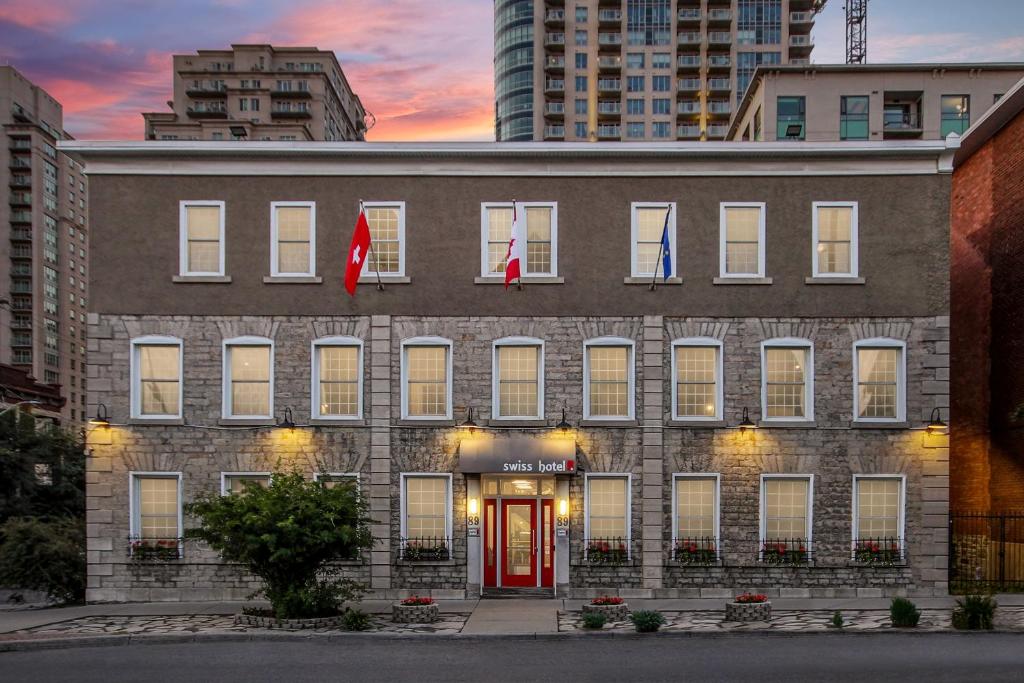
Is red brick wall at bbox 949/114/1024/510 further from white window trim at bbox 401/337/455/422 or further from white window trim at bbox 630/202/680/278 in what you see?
white window trim at bbox 401/337/455/422

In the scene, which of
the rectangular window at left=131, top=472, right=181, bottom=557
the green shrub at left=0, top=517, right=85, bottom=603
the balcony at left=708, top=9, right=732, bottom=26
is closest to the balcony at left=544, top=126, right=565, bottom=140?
the balcony at left=708, top=9, right=732, bottom=26

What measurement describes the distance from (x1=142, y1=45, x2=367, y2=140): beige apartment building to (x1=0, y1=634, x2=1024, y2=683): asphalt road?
324ft

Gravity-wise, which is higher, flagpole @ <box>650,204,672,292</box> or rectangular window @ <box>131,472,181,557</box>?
flagpole @ <box>650,204,672,292</box>

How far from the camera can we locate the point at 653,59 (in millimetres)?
94062

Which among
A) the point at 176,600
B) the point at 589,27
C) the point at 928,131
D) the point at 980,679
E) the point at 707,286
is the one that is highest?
the point at 589,27

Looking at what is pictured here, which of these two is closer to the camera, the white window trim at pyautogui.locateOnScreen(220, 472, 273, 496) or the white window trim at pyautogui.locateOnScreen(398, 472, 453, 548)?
the white window trim at pyautogui.locateOnScreen(220, 472, 273, 496)

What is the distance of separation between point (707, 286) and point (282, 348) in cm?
1083

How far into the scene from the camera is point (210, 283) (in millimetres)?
22766

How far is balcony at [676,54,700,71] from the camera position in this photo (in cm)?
9344

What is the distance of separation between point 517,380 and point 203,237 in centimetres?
877

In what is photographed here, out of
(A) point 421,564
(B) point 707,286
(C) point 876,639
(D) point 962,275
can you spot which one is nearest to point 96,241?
(A) point 421,564

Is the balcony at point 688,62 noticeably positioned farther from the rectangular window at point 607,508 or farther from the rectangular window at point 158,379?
the rectangular window at point 158,379

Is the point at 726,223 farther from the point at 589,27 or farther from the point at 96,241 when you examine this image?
the point at 589,27

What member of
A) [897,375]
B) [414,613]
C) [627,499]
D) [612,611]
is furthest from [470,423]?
[897,375]
